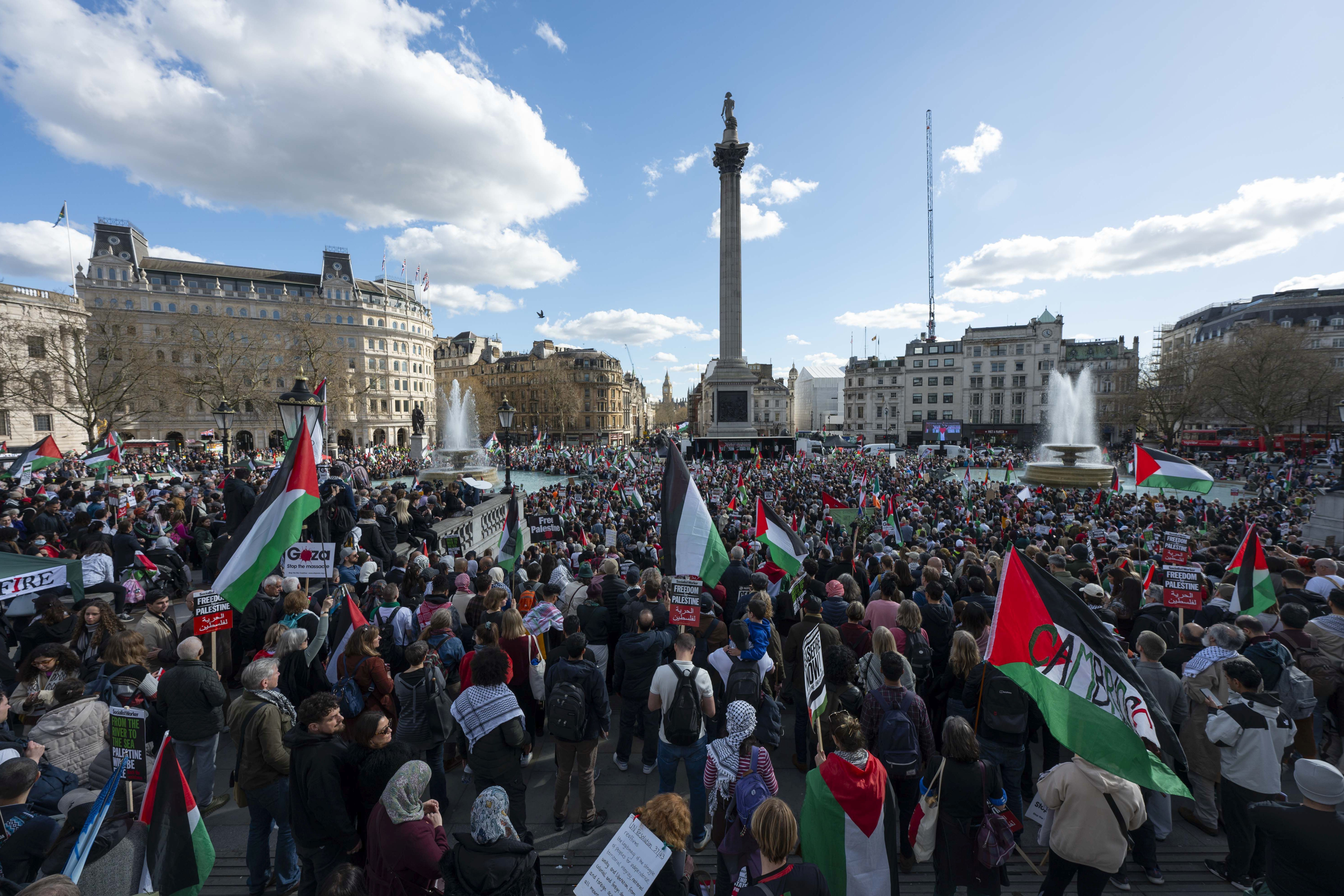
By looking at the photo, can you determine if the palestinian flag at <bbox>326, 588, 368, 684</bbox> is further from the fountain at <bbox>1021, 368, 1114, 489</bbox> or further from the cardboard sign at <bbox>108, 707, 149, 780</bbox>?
the fountain at <bbox>1021, 368, 1114, 489</bbox>

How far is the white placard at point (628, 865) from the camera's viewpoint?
282cm

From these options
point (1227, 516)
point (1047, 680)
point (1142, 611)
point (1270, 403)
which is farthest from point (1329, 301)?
point (1047, 680)

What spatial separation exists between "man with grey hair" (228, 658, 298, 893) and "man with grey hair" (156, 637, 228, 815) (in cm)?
53

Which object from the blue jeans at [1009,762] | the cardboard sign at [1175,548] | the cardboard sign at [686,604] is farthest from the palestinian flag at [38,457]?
the cardboard sign at [1175,548]

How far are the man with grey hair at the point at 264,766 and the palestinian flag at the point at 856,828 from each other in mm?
3813

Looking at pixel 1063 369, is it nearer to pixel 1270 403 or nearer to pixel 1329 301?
pixel 1329 301

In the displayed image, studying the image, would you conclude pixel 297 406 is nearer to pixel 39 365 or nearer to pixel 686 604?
pixel 686 604

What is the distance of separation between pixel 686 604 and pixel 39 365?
60.3 metres

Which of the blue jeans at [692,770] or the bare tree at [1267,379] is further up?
the bare tree at [1267,379]

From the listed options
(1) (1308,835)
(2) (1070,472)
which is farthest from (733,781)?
(2) (1070,472)

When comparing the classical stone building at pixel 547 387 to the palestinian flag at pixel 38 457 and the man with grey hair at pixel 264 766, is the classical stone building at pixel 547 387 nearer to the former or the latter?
the palestinian flag at pixel 38 457

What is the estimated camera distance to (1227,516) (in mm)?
19094

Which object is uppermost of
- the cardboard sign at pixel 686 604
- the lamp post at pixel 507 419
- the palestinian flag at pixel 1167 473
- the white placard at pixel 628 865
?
the lamp post at pixel 507 419

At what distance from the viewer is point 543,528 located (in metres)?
11.7
